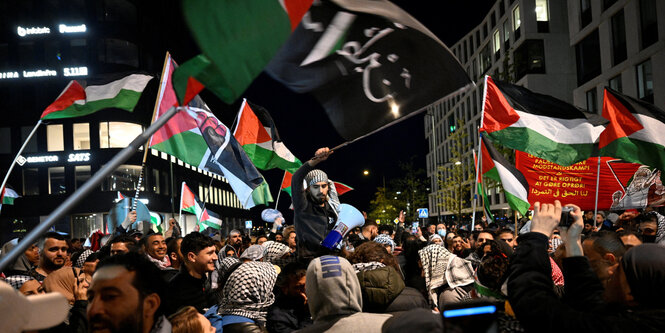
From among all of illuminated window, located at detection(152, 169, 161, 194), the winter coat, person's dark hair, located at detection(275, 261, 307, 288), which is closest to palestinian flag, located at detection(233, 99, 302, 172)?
person's dark hair, located at detection(275, 261, 307, 288)

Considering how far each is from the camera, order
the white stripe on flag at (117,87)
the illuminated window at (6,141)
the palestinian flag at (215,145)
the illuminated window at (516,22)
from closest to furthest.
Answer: the palestinian flag at (215,145) < the white stripe on flag at (117,87) < the illuminated window at (6,141) < the illuminated window at (516,22)

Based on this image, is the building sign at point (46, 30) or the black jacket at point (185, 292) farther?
the building sign at point (46, 30)

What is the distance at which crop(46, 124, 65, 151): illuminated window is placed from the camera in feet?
136

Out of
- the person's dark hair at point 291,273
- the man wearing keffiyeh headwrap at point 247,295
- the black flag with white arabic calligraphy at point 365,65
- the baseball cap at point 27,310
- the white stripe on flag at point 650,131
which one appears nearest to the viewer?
the baseball cap at point 27,310

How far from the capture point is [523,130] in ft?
29.9

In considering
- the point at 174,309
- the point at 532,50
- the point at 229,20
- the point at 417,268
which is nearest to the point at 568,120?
the point at 417,268

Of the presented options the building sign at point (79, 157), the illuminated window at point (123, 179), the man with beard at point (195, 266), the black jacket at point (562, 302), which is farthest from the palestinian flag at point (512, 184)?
the building sign at point (79, 157)

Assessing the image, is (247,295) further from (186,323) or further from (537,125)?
(537,125)

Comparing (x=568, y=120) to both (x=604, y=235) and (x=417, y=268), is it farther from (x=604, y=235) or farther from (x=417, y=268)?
(x=604, y=235)

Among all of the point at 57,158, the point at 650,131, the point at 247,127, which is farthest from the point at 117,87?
the point at 57,158

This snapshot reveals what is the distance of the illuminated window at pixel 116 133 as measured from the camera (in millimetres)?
41688

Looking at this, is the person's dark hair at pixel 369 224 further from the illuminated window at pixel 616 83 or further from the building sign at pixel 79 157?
the building sign at pixel 79 157

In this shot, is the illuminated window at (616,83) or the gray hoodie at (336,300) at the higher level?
the illuminated window at (616,83)

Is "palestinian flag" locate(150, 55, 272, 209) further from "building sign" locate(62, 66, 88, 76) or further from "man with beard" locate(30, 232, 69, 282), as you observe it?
"building sign" locate(62, 66, 88, 76)
